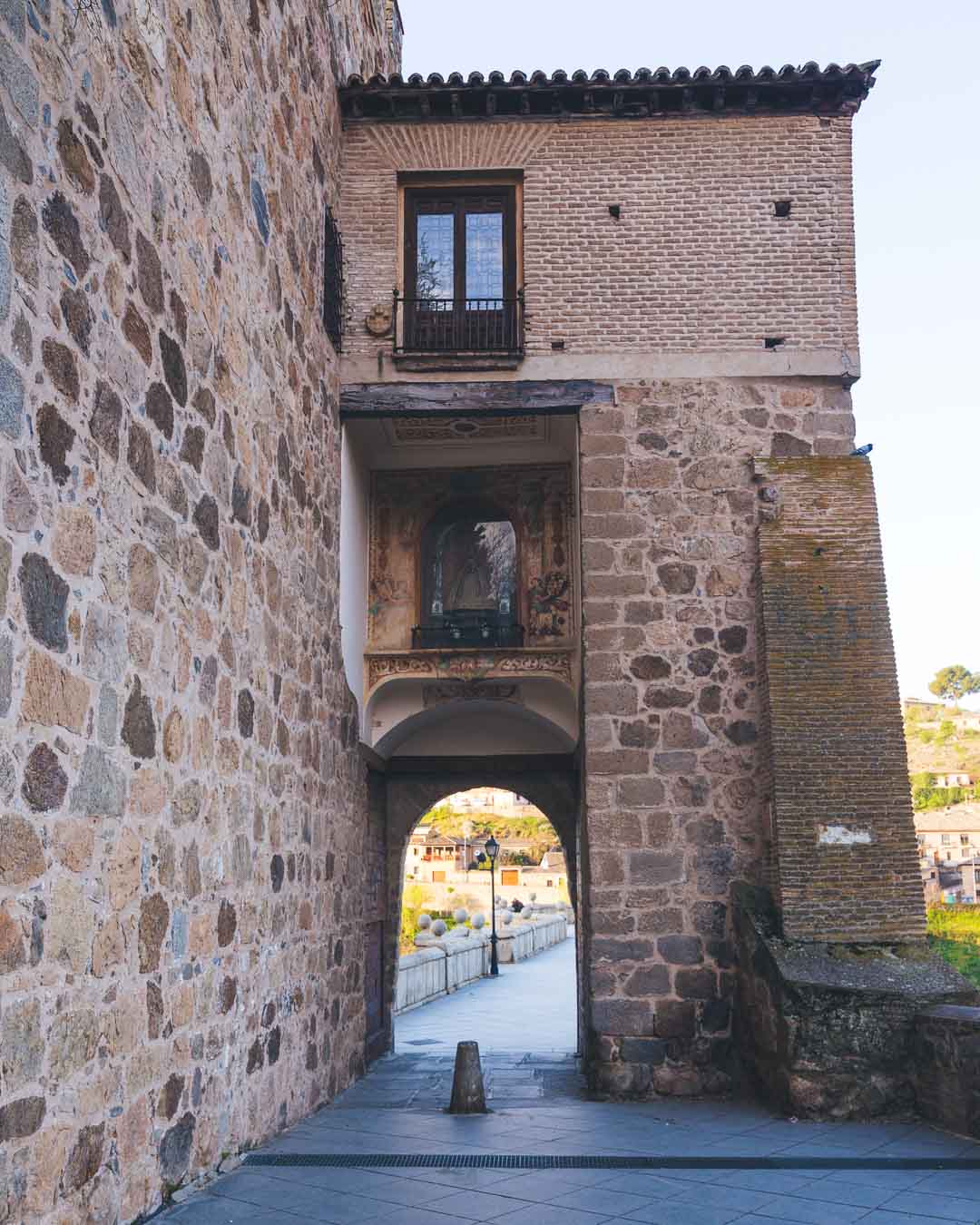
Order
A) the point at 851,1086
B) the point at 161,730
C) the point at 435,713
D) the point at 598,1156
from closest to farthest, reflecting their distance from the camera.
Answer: the point at 161,730 → the point at 598,1156 → the point at 851,1086 → the point at 435,713

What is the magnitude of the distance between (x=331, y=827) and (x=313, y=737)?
35.2 inches

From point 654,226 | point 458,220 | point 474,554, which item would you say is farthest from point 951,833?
point 458,220

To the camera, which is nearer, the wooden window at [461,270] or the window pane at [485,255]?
the wooden window at [461,270]

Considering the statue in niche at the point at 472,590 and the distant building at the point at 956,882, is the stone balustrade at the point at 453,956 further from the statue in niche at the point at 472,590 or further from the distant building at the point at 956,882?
the distant building at the point at 956,882

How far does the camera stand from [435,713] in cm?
1032

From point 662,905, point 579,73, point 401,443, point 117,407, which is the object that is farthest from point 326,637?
point 579,73

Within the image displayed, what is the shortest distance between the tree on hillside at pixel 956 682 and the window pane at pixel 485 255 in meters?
122

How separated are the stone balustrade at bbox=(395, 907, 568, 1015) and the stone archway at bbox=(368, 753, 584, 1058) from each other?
1.25 meters

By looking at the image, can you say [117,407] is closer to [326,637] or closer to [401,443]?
[326,637]

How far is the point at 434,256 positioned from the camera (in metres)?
9.45

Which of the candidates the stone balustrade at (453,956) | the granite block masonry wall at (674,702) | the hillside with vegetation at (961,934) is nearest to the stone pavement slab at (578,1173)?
the granite block masonry wall at (674,702)

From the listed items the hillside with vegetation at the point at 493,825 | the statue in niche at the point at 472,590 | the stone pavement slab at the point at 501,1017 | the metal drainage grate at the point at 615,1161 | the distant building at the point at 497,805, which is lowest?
the stone pavement slab at the point at 501,1017

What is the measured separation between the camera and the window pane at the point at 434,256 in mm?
9359

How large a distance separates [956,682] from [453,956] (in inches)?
4509
